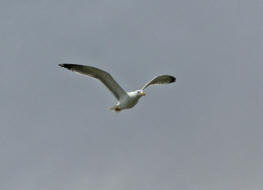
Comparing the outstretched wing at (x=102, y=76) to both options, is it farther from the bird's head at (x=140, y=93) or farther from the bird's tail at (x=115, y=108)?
the bird's head at (x=140, y=93)

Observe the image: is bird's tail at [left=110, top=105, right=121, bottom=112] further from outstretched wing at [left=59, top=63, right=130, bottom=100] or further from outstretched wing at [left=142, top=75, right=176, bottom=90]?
outstretched wing at [left=142, top=75, right=176, bottom=90]

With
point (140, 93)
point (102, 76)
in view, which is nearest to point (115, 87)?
point (102, 76)

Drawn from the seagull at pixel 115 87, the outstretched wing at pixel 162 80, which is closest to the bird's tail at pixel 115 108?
the seagull at pixel 115 87

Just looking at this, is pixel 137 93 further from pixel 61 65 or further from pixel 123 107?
pixel 61 65

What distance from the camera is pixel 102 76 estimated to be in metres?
47.8

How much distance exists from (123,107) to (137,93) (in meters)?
1.32

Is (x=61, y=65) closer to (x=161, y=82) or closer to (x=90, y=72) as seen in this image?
(x=90, y=72)

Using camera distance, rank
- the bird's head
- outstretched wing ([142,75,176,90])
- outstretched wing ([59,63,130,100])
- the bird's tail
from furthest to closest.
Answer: outstretched wing ([142,75,176,90])
the bird's tail
the bird's head
outstretched wing ([59,63,130,100])

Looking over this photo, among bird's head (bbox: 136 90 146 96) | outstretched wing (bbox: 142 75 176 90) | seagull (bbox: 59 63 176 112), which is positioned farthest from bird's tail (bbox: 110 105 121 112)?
outstretched wing (bbox: 142 75 176 90)

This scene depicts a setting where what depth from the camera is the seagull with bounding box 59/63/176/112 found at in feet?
155

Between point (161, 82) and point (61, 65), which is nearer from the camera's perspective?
point (61, 65)

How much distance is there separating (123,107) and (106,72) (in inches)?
100

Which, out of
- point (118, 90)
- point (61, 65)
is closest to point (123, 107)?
point (118, 90)

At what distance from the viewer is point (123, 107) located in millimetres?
48188
